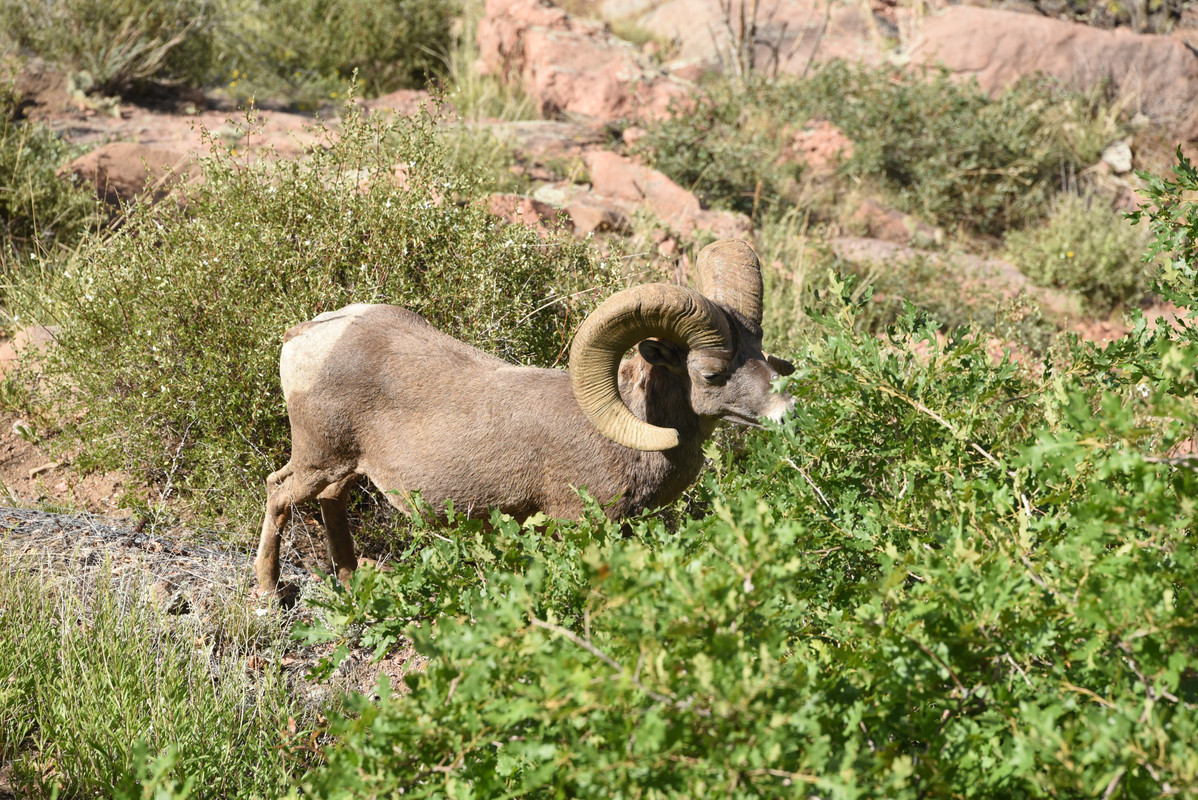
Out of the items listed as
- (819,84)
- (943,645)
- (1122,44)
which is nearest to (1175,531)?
(943,645)

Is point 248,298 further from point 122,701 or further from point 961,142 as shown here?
point 961,142

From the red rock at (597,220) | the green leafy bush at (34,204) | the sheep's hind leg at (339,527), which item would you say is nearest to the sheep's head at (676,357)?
the sheep's hind leg at (339,527)

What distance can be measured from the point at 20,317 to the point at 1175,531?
7.15 metres

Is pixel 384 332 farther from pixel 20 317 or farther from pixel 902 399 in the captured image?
pixel 20 317

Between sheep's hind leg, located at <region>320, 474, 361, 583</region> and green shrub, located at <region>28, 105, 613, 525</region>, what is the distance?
565 millimetres

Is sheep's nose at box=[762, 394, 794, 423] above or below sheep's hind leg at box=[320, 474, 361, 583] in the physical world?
above

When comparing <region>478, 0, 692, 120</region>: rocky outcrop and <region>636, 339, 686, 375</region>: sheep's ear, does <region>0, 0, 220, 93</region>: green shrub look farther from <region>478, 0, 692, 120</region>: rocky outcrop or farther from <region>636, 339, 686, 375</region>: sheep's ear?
<region>636, 339, 686, 375</region>: sheep's ear

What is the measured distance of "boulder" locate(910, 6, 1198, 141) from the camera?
Answer: 14.5 m

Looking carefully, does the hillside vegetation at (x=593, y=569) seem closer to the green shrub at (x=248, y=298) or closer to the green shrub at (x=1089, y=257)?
the green shrub at (x=248, y=298)

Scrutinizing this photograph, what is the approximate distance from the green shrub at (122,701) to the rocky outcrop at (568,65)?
974 cm

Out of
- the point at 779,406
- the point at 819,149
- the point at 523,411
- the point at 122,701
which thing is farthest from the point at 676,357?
the point at 819,149

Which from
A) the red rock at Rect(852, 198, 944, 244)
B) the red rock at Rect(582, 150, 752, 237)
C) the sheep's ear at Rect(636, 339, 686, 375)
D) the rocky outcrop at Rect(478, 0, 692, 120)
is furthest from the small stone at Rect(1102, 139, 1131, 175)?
the sheep's ear at Rect(636, 339, 686, 375)

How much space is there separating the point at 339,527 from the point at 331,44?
37.3ft

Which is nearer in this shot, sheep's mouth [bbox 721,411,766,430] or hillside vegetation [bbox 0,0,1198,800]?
hillside vegetation [bbox 0,0,1198,800]
